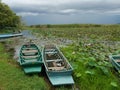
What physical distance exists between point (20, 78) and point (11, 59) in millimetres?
3516

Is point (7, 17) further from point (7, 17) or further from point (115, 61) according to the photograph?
point (115, 61)

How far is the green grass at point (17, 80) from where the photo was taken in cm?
835

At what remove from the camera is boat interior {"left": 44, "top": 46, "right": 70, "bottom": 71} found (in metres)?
9.88

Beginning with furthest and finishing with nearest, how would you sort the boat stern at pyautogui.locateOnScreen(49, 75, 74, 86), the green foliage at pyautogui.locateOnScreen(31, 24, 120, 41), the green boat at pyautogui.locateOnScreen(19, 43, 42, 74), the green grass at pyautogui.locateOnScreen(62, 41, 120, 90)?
the green foliage at pyautogui.locateOnScreen(31, 24, 120, 41), the green boat at pyautogui.locateOnScreen(19, 43, 42, 74), the green grass at pyautogui.locateOnScreen(62, 41, 120, 90), the boat stern at pyautogui.locateOnScreen(49, 75, 74, 86)

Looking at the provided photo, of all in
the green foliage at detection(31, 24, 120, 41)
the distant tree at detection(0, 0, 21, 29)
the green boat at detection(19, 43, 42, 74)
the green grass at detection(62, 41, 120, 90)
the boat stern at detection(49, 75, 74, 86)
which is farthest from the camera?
the distant tree at detection(0, 0, 21, 29)

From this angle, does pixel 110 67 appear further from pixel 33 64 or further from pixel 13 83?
pixel 13 83

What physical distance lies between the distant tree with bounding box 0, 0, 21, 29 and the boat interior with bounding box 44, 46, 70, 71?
14.2 m

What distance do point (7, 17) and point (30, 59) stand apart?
16250mm

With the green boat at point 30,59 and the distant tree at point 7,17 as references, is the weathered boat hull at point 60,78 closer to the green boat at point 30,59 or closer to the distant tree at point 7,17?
the green boat at point 30,59

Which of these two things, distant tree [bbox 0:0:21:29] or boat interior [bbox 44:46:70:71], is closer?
boat interior [bbox 44:46:70:71]

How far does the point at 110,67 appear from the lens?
34.4 feet

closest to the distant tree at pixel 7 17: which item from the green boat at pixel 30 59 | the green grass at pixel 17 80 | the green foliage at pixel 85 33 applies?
the green foliage at pixel 85 33

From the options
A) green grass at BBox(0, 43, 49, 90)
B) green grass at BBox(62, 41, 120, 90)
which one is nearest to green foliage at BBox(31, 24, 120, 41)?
green grass at BBox(62, 41, 120, 90)

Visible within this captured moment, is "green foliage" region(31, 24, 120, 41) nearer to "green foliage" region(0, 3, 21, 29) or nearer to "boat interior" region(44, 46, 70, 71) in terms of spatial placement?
"green foliage" region(0, 3, 21, 29)
